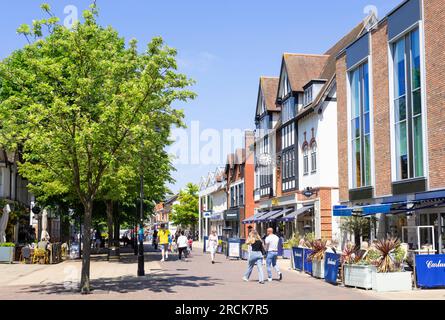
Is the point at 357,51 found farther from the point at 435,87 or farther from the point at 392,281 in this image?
the point at 392,281

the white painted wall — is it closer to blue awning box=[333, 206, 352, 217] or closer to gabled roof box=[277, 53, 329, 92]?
gabled roof box=[277, 53, 329, 92]

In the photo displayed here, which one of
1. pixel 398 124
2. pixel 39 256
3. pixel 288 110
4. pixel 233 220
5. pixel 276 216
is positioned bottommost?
pixel 39 256

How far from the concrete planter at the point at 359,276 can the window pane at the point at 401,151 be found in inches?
347

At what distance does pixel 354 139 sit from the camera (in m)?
29.7

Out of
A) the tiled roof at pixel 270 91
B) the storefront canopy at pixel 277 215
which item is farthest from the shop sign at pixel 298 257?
the tiled roof at pixel 270 91

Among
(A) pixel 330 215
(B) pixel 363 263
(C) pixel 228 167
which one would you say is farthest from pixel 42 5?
(C) pixel 228 167

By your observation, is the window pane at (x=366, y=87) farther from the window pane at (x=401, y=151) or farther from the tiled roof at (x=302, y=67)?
the tiled roof at (x=302, y=67)

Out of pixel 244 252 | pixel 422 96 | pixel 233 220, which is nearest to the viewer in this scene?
pixel 422 96

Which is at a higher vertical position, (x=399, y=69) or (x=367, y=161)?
(x=399, y=69)

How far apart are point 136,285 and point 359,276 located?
6.64 metres

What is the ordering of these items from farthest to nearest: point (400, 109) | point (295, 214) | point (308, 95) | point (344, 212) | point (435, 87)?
point (308, 95)
point (295, 214)
point (344, 212)
point (400, 109)
point (435, 87)

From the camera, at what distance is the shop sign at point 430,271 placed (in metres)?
15.6

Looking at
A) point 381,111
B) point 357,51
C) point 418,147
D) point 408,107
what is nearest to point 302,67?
point 357,51

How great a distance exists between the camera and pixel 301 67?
4194 centimetres
